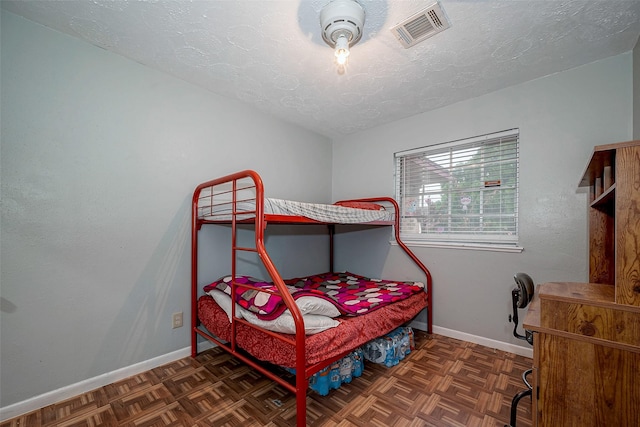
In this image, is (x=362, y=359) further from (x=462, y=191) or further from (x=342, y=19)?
(x=342, y=19)

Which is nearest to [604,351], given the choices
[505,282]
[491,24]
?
[505,282]

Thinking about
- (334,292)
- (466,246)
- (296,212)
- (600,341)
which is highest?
(296,212)

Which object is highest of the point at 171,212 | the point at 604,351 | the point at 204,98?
the point at 204,98

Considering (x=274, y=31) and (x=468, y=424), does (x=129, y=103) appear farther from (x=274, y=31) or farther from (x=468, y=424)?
(x=468, y=424)

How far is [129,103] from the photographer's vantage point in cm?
197

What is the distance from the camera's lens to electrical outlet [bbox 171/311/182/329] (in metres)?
2.16

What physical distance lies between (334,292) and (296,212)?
0.99m

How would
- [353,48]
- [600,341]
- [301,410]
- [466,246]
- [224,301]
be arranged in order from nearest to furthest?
[600,341] → [301,410] → [353,48] → [224,301] → [466,246]

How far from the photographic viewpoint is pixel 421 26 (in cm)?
158

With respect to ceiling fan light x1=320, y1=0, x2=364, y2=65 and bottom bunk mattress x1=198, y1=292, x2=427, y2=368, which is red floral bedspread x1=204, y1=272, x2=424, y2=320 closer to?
bottom bunk mattress x1=198, y1=292, x2=427, y2=368

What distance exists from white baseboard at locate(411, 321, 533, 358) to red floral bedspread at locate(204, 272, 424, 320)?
47cm

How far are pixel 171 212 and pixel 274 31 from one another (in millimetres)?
1537

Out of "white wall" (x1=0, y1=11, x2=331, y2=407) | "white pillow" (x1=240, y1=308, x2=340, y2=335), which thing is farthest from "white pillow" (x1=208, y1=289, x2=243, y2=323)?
"white wall" (x1=0, y1=11, x2=331, y2=407)

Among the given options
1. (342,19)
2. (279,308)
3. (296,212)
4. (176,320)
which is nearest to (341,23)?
(342,19)
